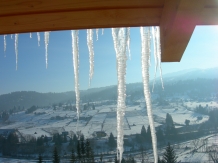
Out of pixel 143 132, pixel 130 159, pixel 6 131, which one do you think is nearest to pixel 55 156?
pixel 6 131

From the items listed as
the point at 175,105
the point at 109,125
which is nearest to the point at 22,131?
the point at 109,125

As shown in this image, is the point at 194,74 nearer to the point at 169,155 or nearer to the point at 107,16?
the point at 169,155

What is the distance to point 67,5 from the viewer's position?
0.54 meters

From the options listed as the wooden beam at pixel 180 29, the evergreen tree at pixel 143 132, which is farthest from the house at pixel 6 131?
the wooden beam at pixel 180 29

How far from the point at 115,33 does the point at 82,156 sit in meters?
16.3

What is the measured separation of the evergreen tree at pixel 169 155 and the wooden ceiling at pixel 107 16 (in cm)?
1516

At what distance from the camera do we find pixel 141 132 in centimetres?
1681

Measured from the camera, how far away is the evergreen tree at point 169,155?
580 inches

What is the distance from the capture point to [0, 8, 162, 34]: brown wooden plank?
22.6 inches

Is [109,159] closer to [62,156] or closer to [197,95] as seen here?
[62,156]

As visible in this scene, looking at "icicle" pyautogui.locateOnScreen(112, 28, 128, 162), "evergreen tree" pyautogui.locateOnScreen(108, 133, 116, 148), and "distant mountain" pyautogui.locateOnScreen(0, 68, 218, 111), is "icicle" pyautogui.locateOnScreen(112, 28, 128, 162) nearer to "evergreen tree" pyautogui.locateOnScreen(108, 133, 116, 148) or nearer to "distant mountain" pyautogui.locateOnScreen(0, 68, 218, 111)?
"distant mountain" pyautogui.locateOnScreen(0, 68, 218, 111)

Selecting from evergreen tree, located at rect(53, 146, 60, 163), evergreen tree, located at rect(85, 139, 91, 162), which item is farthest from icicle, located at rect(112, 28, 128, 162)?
evergreen tree, located at rect(53, 146, 60, 163)

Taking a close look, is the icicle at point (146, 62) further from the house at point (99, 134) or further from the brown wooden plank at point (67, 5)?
the house at point (99, 134)

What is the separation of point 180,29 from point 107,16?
18cm
